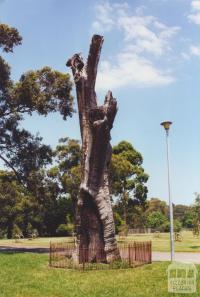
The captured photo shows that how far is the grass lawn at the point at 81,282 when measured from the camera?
42.4 feet

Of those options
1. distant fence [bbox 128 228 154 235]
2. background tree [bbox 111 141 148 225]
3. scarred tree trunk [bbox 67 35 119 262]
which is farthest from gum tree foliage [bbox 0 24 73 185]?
distant fence [bbox 128 228 154 235]

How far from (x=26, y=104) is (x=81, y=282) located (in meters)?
19.0

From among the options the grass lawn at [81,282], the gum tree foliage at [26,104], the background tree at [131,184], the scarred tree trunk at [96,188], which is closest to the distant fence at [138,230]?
the background tree at [131,184]

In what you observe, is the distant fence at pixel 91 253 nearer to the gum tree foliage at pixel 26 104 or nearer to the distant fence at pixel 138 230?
the gum tree foliage at pixel 26 104

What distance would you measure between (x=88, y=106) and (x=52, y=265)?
7828mm

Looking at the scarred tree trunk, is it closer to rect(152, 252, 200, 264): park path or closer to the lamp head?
the lamp head

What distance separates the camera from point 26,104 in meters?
31.8

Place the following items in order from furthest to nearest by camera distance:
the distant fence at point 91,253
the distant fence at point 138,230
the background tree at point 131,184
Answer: the distant fence at point 138,230 → the background tree at point 131,184 → the distant fence at point 91,253

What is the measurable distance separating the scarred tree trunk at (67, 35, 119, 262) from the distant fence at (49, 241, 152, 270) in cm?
10

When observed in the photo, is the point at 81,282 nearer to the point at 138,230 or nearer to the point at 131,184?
the point at 131,184

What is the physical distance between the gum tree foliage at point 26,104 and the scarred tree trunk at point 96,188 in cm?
1033

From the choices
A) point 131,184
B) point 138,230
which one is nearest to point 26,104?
point 131,184

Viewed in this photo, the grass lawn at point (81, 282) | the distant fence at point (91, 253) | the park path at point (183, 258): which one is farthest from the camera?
the park path at point (183, 258)

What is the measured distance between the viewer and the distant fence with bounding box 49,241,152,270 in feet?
63.2
